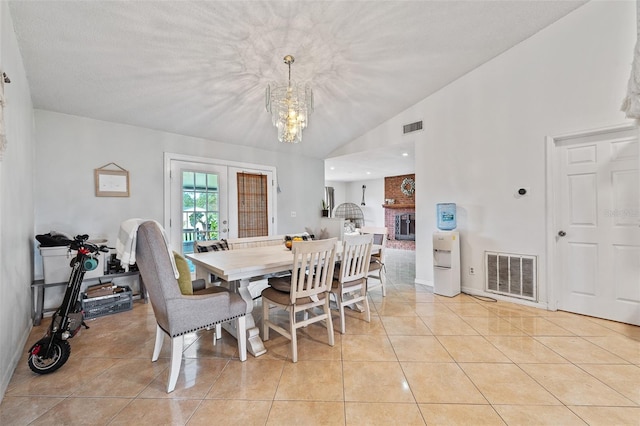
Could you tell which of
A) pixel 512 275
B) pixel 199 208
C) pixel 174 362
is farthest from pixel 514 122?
pixel 199 208

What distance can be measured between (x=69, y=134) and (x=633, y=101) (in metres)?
5.20

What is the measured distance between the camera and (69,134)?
10.5 ft

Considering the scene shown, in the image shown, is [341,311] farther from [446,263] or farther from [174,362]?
[446,263]

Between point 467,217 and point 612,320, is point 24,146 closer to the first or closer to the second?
point 467,217

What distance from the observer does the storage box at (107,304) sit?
2.83 m

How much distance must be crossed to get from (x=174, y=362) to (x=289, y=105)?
92.2 inches

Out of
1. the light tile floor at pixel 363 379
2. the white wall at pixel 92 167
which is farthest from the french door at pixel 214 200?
the light tile floor at pixel 363 379

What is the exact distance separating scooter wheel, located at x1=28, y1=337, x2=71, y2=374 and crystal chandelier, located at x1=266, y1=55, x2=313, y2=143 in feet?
8.13

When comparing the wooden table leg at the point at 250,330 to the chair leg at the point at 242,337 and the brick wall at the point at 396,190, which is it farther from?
the brick wall at the point at 396,190

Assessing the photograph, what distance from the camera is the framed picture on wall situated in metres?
3.35

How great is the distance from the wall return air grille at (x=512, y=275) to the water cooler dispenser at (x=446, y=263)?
38 cm

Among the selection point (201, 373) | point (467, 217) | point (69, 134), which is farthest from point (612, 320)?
point (69, 134)

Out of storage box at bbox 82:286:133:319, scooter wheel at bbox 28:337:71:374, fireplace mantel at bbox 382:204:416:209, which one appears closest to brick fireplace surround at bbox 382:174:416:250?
fireplace mantel at bbox 382:204:416:209

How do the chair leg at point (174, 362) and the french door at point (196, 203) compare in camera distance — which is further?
the french door at point (196, 203)
